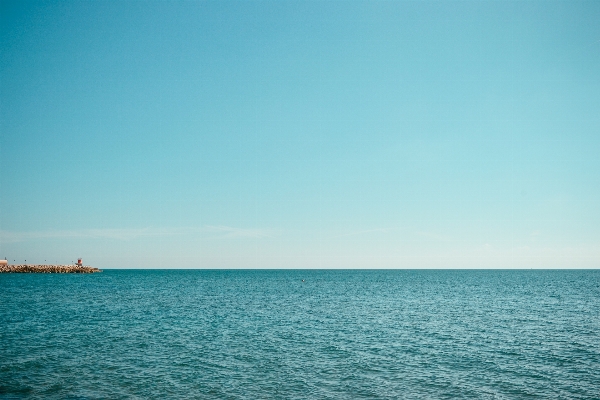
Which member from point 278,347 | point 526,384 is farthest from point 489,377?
point 278,347

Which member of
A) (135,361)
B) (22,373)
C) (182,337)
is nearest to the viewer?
(22,373)

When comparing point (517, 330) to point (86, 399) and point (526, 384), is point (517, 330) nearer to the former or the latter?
point (526, 384)

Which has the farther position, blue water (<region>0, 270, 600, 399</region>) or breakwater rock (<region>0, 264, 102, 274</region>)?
breakwater rock (<region>0, 264, 102, 274</region>)

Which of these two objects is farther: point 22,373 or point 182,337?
point 182,337

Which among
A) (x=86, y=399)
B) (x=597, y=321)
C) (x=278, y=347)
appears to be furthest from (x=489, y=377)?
(x=597, y=321)

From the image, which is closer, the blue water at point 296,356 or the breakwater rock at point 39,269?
the blue water at point 296,356

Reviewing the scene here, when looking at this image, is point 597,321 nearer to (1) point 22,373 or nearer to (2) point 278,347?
(2) point 278,347

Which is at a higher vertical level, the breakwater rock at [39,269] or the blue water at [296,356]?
the blue water at [296,356]

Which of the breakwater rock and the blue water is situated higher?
the blue water

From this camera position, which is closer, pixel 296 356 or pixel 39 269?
pixel 296 356

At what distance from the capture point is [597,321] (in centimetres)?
4534

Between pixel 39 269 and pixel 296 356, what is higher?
pixel 296 356

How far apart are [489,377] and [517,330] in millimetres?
19218

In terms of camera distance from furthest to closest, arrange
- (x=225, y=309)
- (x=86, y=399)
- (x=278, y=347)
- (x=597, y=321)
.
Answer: (x=225, y=309), (x=597, y=321), (x=278, y=347), (x=86, y=399)
